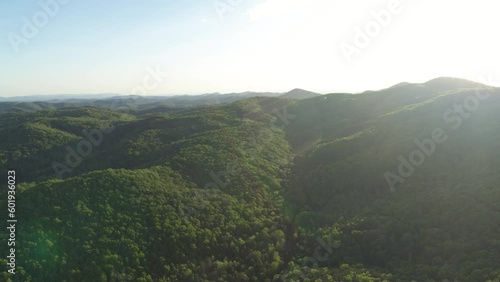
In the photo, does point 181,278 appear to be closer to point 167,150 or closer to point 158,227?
point 158,227

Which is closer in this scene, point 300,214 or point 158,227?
point 158,227

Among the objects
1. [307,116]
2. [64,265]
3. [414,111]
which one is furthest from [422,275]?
[307,116]

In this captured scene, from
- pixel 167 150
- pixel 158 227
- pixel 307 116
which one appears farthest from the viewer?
pixel 307 116

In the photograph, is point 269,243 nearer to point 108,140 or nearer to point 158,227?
point 158,227

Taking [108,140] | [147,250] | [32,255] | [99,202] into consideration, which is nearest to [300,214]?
[147,250]

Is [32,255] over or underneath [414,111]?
underneath

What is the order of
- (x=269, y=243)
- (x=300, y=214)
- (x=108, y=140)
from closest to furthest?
(x=269, y=243)
(x=300, y=214)
(x=108, y=140)

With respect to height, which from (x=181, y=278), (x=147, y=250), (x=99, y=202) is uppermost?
(x=99, y=202)
